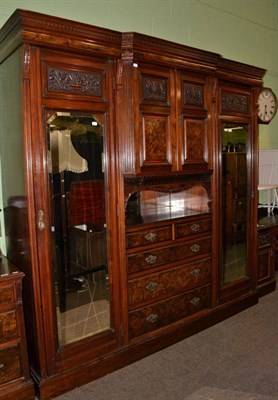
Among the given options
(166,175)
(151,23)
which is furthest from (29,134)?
(151,23)

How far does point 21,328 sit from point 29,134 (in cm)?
118

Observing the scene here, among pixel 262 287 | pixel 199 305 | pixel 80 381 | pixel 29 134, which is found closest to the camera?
pixel 29 134

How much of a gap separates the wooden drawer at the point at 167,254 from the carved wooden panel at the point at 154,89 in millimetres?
1135

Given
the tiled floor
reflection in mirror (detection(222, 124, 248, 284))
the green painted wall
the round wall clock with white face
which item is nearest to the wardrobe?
reflection in mirror (detection(222, 124, 248, 284))

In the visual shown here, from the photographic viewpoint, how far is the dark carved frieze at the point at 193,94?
2.70m

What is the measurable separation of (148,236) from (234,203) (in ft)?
3.79

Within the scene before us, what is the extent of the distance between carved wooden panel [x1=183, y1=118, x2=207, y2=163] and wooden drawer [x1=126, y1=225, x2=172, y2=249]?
60cm

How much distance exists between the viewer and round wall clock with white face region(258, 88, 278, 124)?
4.42m

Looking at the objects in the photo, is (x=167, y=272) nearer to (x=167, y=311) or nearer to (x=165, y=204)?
(x=167, y=311)

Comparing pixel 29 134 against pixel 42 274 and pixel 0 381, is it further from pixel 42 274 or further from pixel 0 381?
pixel 0 381

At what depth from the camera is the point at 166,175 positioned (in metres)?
2.60

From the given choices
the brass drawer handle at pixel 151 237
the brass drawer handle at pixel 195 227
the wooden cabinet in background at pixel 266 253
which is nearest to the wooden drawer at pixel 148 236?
the brass drawer handle at pixel 151 237

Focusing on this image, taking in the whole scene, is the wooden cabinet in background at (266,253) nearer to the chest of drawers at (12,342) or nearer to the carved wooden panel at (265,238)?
the carved wooden panel at (265,238)

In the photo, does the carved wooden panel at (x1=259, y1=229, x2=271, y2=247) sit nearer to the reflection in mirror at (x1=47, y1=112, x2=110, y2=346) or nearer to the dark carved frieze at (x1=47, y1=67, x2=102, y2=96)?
the reflection in mirror at (x1=47, y1=112, x2=110, y2=346)
